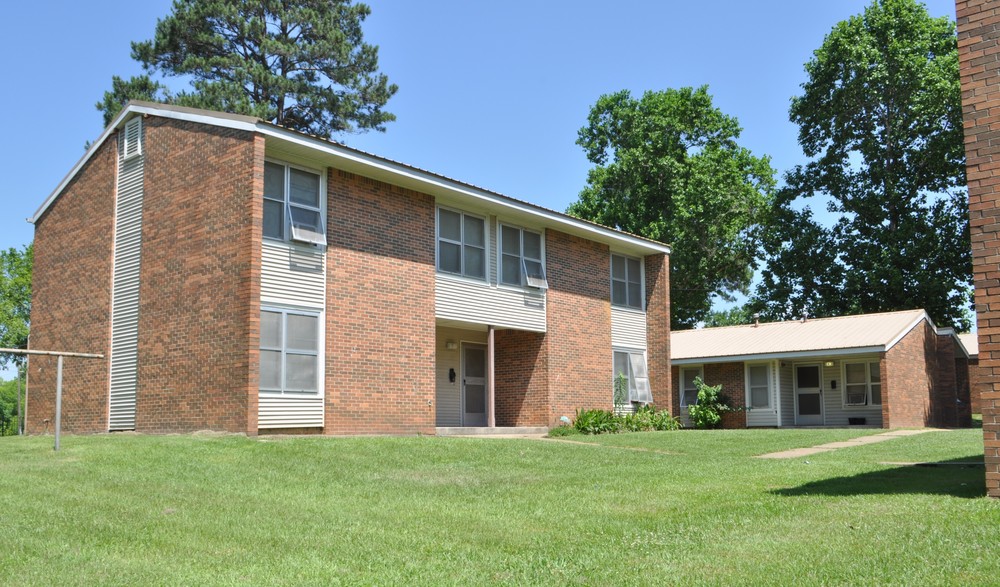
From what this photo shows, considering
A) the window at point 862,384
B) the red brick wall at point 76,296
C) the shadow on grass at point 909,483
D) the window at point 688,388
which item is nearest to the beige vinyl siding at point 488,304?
the red brick wall at point 76,296

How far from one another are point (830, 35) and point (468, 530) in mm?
34512

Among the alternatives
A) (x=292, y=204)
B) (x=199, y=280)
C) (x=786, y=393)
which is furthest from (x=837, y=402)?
(x=199, y=280)

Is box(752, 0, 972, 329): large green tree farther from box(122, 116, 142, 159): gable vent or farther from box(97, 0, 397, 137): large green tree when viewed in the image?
box(122, 116, 142, 159): gable vent

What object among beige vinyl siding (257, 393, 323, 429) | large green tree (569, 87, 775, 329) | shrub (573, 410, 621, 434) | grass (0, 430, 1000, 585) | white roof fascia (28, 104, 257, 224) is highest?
large green tree (569, 87, 775, 329)

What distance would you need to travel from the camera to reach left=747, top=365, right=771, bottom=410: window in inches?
1158

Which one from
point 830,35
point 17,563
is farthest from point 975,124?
point 830,35

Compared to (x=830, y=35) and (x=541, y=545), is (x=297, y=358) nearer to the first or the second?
(x=541, y=545)

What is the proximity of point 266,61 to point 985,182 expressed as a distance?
30601mm

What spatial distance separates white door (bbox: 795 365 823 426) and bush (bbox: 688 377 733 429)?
300cm

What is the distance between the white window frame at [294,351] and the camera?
15266 millimetres

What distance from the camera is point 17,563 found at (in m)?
6.23

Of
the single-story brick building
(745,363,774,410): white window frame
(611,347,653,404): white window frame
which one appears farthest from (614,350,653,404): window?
(745,363,774,410): white window frame

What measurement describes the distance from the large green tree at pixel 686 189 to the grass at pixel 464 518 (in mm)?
25148

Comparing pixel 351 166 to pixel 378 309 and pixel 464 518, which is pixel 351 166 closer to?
pixel 378 309
